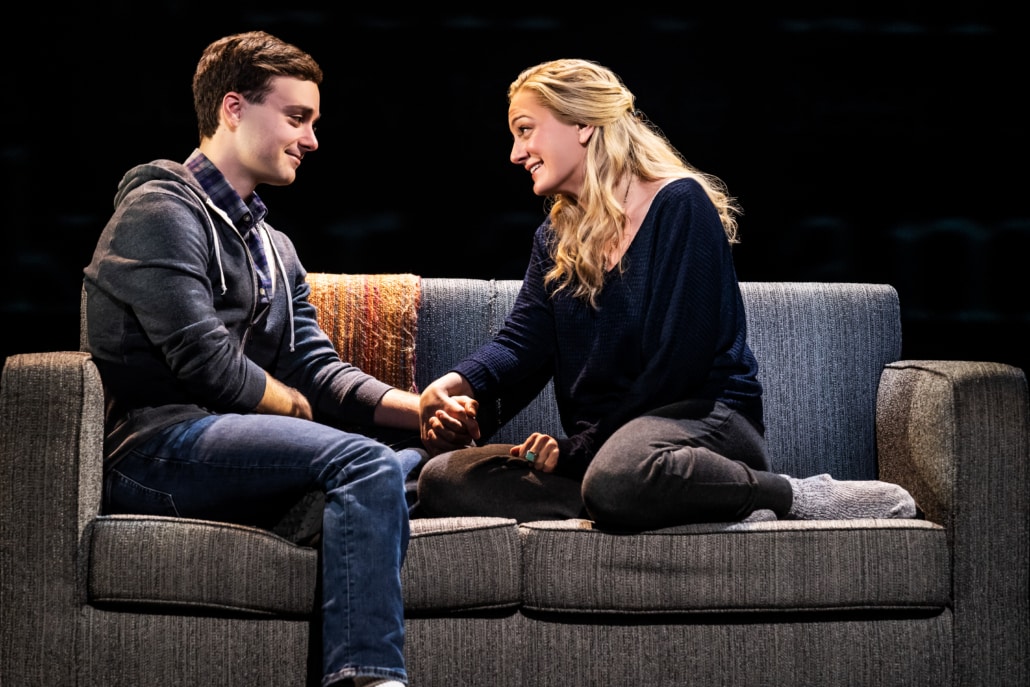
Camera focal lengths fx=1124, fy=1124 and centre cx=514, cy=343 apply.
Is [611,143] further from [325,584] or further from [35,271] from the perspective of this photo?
[35,271]

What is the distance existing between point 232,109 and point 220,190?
0.19 meters

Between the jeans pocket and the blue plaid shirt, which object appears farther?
the blue plaid shirt

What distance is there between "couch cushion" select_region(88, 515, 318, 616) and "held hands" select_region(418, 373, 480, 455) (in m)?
0.48

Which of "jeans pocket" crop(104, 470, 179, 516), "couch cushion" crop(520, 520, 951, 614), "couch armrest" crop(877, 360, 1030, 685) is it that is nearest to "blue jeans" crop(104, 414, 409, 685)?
"jeans pocket" crop(104, 470, 179, 516)

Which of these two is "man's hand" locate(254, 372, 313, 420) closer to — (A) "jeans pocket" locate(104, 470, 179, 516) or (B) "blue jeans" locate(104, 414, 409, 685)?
(B) "blue jeans" locate(104, 414, 409, 685)

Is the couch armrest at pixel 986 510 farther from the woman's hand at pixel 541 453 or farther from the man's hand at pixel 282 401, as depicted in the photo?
the man's hand at pixel 282 401

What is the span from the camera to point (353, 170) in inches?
118

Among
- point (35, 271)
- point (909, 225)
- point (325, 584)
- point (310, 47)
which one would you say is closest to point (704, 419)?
point (325, 584)

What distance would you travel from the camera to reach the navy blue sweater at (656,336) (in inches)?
82.7

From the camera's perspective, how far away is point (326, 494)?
5.84 feet

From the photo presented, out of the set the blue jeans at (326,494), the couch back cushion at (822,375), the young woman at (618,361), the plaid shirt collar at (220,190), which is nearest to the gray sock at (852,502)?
the young woman at (618,361)

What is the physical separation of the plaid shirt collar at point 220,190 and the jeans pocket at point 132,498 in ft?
1.77

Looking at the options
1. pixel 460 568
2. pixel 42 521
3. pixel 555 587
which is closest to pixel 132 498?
pixel 42 521

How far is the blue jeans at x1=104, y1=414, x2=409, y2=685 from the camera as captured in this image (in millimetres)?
1683
